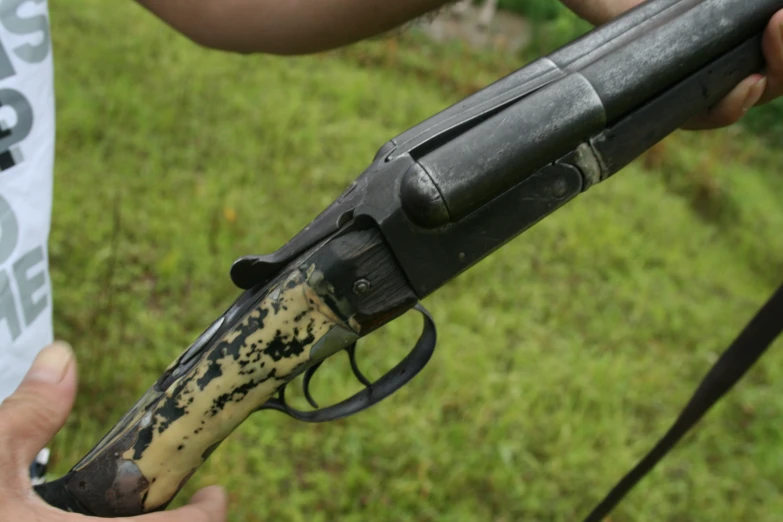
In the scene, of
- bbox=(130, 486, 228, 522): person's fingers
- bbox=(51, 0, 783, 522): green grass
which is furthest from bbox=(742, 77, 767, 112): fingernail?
bbox=(51, 0, 783, 522): green grass

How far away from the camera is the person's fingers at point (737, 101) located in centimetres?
105

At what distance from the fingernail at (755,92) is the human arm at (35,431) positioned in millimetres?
1044

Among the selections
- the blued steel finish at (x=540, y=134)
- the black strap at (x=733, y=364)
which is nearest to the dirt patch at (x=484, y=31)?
the black strap at (x=733, y=364)

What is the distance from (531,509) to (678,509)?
540 mm

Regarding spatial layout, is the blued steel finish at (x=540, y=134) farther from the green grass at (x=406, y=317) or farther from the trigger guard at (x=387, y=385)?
the green grass at (x=406, y=317)

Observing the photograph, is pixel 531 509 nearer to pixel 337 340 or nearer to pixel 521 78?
pixel 337 340

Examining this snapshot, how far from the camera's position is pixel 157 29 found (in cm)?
435

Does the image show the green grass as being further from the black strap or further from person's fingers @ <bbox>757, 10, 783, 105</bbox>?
person's fingers @ <bbox>757, 10, 783, 105</bbox>

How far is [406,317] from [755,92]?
1770 mm

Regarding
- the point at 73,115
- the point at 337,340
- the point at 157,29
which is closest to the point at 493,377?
Result: the point at 337,340

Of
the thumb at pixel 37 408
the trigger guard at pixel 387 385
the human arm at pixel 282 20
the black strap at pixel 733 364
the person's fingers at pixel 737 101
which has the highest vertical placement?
the human arm at pixel 282 20

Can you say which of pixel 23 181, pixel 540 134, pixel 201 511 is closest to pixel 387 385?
pixel 201 511

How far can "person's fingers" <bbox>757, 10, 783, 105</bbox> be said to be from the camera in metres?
0.98

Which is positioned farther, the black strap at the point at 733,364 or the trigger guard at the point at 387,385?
the black strap at the point at 733,364
